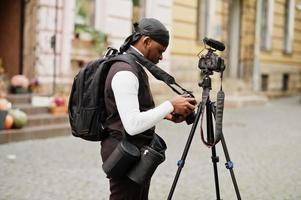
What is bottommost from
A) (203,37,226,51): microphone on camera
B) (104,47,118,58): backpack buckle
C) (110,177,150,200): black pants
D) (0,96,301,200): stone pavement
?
(0,96,301,200): stone pavement

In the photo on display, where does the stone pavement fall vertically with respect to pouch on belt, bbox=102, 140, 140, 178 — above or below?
below

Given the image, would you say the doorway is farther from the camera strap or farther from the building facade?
the camera strap

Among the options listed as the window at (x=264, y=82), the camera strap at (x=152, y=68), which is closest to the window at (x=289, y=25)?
the window at (x=264, y=82)

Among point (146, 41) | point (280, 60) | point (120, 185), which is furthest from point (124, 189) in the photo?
point (280, 60)

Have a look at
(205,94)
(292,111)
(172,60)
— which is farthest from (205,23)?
(205,94)

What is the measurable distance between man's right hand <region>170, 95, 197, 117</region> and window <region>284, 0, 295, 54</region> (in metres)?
21.9

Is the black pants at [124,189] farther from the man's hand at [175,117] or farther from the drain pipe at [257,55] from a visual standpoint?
the drain pipe at [257,55]

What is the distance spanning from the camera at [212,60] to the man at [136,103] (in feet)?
2.14

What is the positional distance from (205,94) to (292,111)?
1405cm

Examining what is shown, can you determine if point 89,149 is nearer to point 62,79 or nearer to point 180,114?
point 62,79

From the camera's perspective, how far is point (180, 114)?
129 inches

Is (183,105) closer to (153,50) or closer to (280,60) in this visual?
(153,50)

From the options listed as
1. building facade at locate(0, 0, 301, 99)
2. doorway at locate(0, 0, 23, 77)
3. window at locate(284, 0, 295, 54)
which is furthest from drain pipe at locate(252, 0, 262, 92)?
doorway at locate(0, 0, 23, 77)

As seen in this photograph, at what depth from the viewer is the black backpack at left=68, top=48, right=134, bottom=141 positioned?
127 inches
